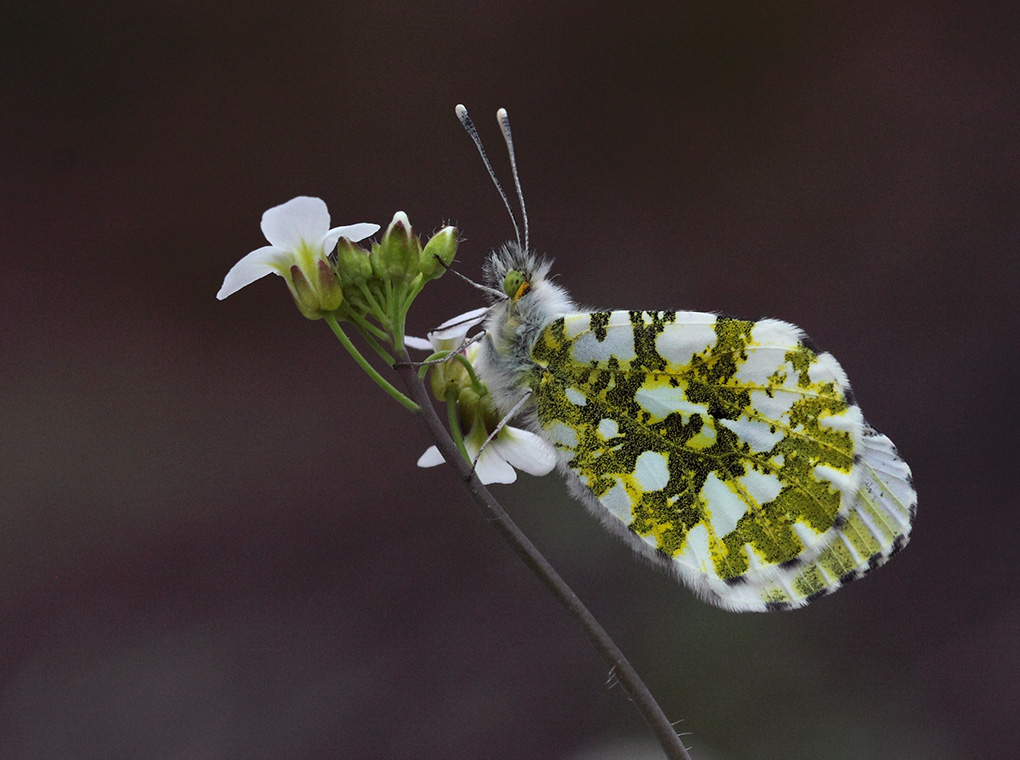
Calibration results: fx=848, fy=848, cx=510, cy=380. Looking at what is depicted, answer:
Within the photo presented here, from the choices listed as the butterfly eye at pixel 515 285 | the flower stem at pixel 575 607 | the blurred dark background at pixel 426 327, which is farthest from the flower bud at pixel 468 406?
the blurred dark background at pixel 426 327

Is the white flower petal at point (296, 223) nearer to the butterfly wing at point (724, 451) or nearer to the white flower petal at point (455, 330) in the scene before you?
the white flower petal at point (455, 330)

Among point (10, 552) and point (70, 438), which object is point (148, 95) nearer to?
→ point (70, 438)

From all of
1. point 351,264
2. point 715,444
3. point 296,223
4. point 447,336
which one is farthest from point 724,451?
point 296,223

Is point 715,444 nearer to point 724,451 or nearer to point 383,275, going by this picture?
point 724,451

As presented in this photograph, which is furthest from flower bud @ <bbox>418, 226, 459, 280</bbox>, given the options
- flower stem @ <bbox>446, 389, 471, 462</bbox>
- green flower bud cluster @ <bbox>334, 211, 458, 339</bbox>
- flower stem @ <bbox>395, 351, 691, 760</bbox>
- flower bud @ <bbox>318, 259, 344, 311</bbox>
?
flower stem @ <bbox>395, 351, 691, 760</bbox>

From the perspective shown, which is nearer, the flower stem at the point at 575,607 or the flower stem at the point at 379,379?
the flower stem at the point at 575,607

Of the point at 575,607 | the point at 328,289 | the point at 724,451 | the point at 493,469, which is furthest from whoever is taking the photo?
the point at 724,451

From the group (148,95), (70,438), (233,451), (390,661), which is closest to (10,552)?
(70,438)

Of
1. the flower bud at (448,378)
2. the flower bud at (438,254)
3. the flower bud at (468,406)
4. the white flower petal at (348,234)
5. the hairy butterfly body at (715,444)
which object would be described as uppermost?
the white flower petal at (348,234)
